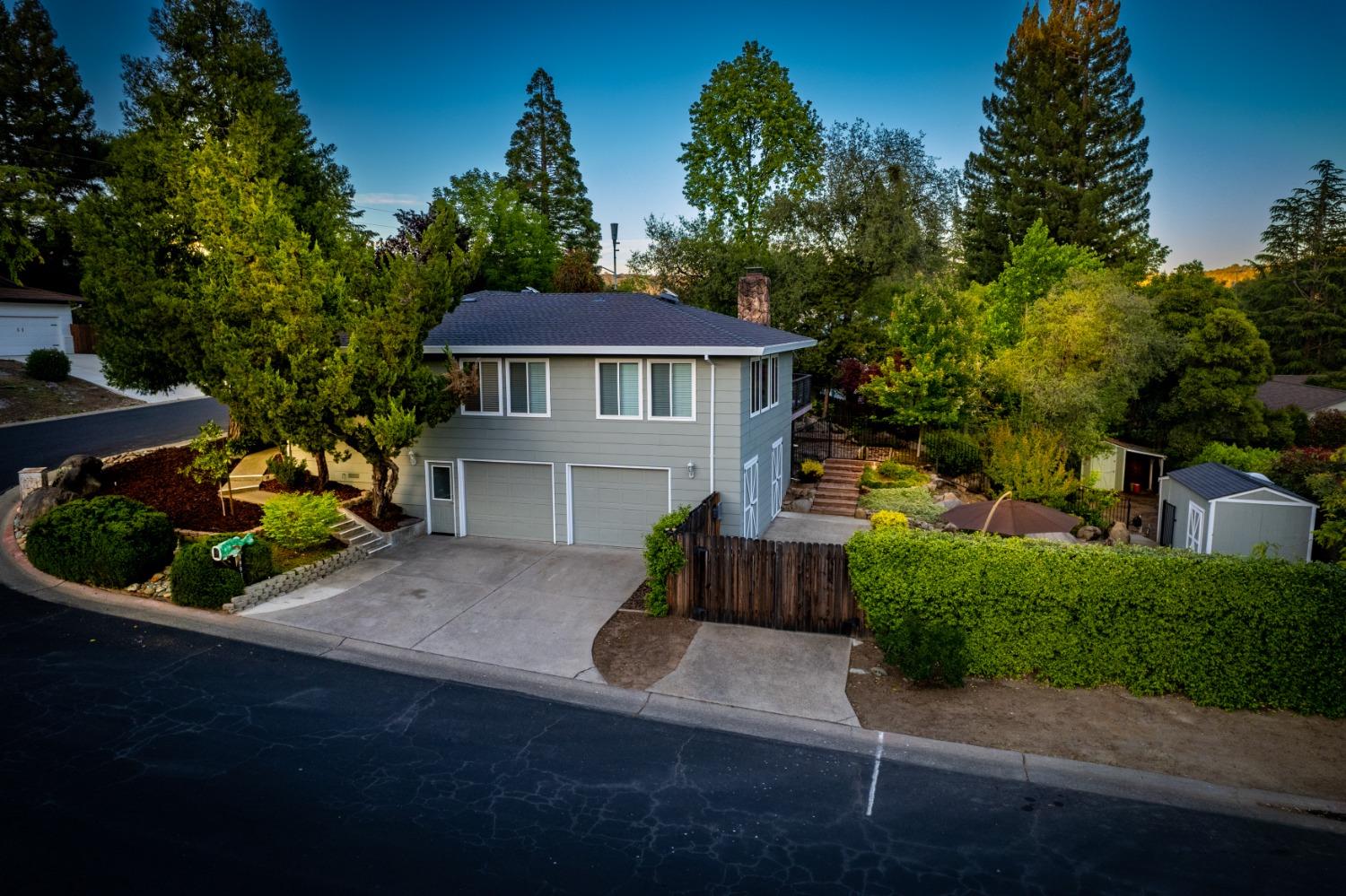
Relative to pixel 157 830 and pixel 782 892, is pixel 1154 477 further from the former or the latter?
pixel 157 830

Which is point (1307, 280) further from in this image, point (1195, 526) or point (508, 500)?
point (508, 500)

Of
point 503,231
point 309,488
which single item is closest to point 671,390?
point 309,488

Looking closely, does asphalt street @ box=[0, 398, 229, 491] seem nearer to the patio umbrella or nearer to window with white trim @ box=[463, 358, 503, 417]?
window with white trim @ box=[463, 358, 503, 417]

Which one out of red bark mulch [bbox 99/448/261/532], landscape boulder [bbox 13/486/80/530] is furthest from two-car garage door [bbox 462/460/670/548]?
landscape boulder [bbox 13/486/80/530]

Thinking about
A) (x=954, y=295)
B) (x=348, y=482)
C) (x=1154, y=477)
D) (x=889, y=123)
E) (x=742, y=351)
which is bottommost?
(x=1154, y=477)

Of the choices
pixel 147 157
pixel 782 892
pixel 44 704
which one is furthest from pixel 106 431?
pixel 782 892
